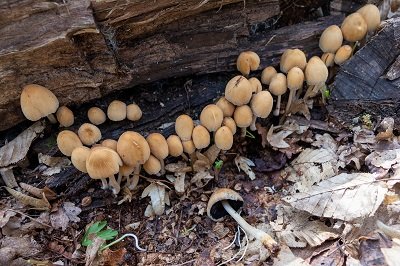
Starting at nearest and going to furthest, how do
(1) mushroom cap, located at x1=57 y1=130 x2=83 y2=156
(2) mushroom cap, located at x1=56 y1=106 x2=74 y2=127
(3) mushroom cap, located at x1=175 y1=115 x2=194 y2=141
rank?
1. (1) mushroom cap, located at x1=57 y1=130 x2=83 y2=156
2. (3) mushroom cap, located at x1=175 y1=115 x2=194 y2=141
3. (2) mushroom cap, located at x1=56 y1=106 x2=74 y2=127

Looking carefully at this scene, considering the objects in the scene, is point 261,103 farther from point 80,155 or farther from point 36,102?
point 36,102

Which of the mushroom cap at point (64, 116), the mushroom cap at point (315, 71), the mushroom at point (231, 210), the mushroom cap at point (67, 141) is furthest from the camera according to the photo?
the mushroom cap at point (315, 71)

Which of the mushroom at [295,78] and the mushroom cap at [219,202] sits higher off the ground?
the mushroom at [295,78]

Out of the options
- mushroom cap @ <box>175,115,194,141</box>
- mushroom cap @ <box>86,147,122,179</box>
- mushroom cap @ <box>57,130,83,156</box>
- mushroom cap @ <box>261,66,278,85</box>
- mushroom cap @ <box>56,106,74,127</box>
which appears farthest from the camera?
mushroom cap @ <box>261,66,278,85</box>

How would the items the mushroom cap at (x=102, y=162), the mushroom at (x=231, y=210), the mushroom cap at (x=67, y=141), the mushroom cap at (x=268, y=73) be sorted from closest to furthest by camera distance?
the mushroom cap at (x=102, y=162)
the mushroom at (x=231, y=210)
the mushroom cap at (x=67, y=141)
the mushroom cap at (x=268, y=73)

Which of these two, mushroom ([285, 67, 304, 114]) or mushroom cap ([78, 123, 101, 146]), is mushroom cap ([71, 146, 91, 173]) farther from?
mushroom ([285, 67, 304, 114])

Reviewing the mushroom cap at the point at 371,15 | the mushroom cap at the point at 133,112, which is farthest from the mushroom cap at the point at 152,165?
the mushroom cap at the point at 371,15

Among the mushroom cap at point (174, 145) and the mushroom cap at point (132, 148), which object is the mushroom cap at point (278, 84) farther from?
the mushroom cap at point (132, 148)

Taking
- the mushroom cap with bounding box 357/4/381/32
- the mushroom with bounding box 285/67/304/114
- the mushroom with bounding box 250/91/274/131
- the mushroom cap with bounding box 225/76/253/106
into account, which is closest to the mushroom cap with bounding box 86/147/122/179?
the mushroom cap with bounding box 225/76/253/106

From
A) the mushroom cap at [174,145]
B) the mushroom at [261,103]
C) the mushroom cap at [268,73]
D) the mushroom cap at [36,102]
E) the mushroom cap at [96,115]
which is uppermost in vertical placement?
the mushroom cap at [36,102]
